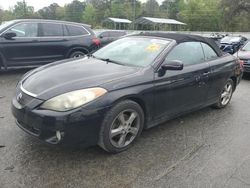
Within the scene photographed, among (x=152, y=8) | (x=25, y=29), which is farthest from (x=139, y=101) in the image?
(x=152, y=8)

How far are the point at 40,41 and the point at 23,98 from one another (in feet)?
17.4

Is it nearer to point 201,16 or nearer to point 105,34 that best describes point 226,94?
point 105,34

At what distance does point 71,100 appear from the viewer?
132 inches

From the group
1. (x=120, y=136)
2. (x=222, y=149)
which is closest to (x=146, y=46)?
(x=120, y=136)

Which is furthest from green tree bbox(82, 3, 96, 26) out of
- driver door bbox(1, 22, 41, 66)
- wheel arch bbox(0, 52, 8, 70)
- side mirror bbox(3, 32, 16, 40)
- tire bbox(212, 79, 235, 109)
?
tire bbox(212, 79, 235, 109)

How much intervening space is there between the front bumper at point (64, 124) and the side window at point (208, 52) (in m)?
2.66

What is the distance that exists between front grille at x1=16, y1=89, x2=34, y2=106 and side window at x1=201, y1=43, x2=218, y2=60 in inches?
126

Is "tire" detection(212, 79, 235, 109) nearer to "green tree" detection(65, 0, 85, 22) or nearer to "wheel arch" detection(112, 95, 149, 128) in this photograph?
"wheel arch" detection(112, 95, 149, 128)

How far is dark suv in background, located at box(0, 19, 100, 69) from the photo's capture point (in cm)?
798

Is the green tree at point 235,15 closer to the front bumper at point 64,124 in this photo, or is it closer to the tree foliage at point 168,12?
the tree foliage at point 168,12

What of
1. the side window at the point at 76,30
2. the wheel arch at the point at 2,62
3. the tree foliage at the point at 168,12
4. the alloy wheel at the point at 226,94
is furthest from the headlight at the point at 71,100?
the tree foliage at the point at 168,12

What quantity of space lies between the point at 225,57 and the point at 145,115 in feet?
8.49

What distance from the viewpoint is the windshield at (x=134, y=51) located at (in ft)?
14.3

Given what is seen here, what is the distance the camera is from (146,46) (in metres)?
4.63
